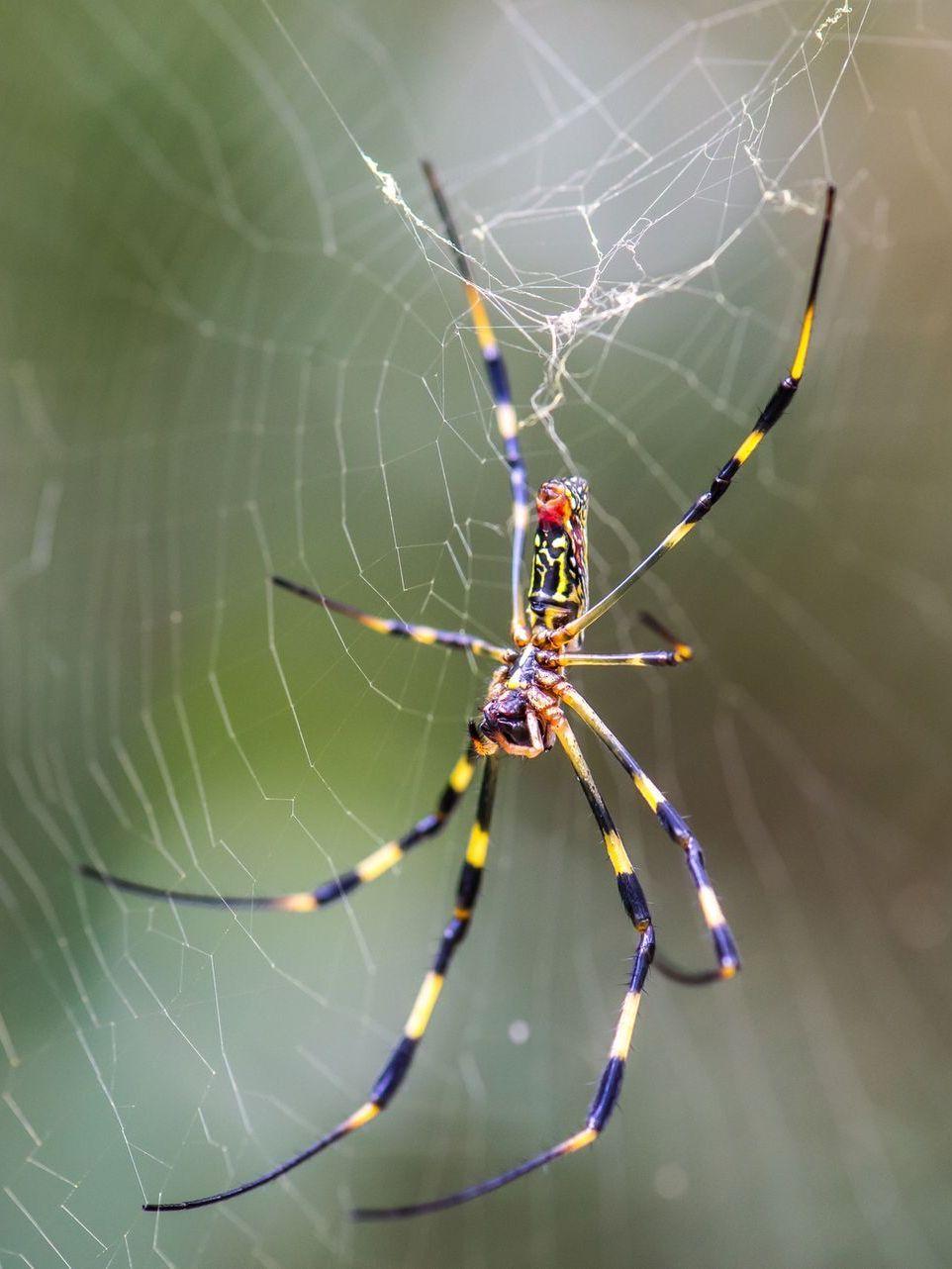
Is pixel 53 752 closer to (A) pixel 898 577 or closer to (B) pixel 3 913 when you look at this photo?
(B) pixel 3 913

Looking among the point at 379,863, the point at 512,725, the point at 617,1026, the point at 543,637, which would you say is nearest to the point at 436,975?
the point at 379,863

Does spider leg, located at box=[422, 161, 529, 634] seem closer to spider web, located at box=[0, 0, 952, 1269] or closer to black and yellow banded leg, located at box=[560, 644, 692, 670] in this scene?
black and yellow banded leg, located at box=[560, 644, 692, 670]

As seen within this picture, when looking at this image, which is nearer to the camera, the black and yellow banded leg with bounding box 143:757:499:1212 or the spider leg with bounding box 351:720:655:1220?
the spider leg with bounding box 351:720:655:1220

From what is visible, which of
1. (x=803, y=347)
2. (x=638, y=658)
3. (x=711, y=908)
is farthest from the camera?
(x=638, y=658)

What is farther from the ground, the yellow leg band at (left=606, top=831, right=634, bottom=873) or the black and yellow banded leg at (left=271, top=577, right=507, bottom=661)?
the black and yellow banded leg at (left=271, top=577, right=507, bottom=661)

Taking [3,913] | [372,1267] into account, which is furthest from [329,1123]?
[3,913]

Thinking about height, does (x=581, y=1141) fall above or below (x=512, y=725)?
below

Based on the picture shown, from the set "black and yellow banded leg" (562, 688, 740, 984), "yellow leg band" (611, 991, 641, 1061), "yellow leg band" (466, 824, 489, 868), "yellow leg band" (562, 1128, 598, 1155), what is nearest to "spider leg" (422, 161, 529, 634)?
"black and yellow banded leg" (562, 688, 740, 984)

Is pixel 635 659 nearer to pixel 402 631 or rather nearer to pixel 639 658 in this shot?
pixel 639 658
